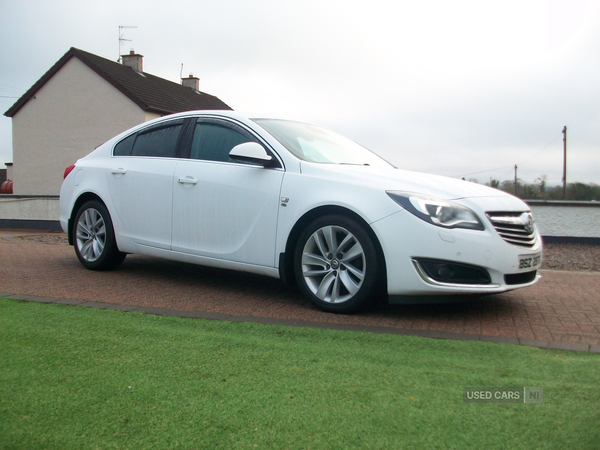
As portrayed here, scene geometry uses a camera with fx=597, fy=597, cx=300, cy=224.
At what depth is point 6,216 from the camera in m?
16.7

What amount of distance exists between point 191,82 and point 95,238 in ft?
122

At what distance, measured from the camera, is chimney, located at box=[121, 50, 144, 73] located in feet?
117

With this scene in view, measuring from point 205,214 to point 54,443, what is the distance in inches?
131

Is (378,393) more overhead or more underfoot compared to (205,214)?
more underfoot

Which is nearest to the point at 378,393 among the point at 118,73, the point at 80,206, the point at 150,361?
the point at 150,361

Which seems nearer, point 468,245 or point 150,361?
point 150,361

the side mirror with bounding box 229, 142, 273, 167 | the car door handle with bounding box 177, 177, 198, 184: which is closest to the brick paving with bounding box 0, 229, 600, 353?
the car door handle with bounding box 177, 177, 198, 184

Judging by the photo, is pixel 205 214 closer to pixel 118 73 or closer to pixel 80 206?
pixel 80 206

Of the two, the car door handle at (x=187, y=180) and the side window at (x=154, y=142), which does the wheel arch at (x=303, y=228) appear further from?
the side window at (x=154, y=142)

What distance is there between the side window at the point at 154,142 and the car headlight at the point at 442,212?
2725mm

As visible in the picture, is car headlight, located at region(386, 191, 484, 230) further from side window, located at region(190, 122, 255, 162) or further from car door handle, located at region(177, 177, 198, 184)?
car door handle, located at region(177, 177, 198, 184)

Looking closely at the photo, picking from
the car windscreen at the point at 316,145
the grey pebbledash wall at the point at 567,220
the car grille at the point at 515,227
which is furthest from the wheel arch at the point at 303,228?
the grey pebbledash wall at the point at 567,220

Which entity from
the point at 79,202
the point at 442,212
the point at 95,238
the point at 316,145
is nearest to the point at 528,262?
the point at 442,212

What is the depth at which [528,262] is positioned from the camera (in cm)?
471
